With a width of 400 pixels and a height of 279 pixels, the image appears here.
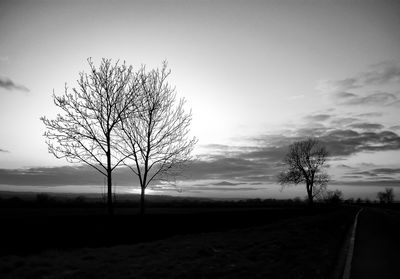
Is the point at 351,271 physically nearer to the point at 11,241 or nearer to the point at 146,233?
the point at 146,233

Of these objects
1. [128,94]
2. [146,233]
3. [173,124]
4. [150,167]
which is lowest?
[146,233]

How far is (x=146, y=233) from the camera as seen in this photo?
21.4 metres

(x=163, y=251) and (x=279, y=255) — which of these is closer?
(x=279, y=255)

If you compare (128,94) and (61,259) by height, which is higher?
(128,94)

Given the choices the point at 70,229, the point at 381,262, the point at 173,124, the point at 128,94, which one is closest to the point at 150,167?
the point at 173,124

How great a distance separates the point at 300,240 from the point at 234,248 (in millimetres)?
4597

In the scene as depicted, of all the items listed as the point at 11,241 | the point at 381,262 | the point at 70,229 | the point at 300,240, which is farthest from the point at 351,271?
the point at 70,229

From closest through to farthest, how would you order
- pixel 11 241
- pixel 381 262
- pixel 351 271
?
1. pixel 351 271
2. pixel 381 262
3. pixel 11 241

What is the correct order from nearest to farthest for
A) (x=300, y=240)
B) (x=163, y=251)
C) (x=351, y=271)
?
(x=351, y=271), (x=163, y=251), (x=300, y=240)

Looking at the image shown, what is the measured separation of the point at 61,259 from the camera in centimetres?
1038

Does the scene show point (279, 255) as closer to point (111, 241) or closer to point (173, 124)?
point (111, 241)

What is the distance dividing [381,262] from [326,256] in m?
1.77

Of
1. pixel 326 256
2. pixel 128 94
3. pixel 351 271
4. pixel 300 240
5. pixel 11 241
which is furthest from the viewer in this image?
pixel 128 94

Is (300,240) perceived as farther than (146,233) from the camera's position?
No
